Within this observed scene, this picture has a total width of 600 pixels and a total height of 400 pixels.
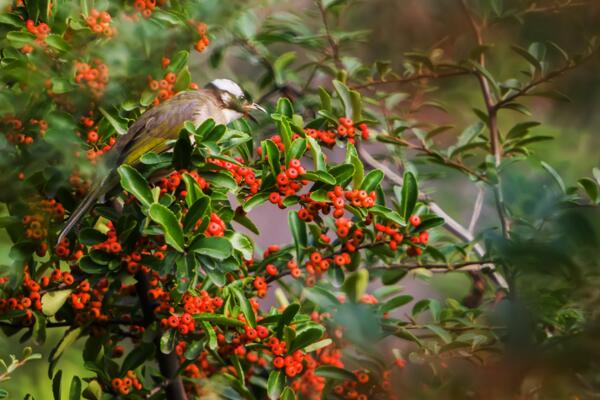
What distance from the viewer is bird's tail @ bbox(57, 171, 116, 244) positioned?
1765 millimetres

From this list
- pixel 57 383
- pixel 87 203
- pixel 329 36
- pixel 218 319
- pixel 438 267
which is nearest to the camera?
pixel 218 319

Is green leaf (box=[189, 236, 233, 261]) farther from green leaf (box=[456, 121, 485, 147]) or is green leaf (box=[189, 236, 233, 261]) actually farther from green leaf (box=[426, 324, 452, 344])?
green leaf (box=[456, 121, 485, 147])

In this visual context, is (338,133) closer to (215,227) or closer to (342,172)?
(342,172)

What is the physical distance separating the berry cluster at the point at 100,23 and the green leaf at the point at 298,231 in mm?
548

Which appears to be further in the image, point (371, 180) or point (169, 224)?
point (371, 180)

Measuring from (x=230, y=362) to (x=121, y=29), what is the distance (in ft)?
2.61

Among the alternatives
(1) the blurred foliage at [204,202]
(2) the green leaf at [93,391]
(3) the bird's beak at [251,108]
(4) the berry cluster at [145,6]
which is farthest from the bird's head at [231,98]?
(2) the green leaf at [93,391]

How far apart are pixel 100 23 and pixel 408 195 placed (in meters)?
0.76

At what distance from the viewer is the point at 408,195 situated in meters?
1.83

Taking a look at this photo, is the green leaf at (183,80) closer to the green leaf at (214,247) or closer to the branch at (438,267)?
the green leaf at (214,247)

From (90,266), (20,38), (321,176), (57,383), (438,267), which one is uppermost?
(20,38)

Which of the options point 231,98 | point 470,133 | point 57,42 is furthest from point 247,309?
point 470,133

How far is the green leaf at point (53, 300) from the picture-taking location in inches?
70.1

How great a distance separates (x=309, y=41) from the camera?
8.25ft
